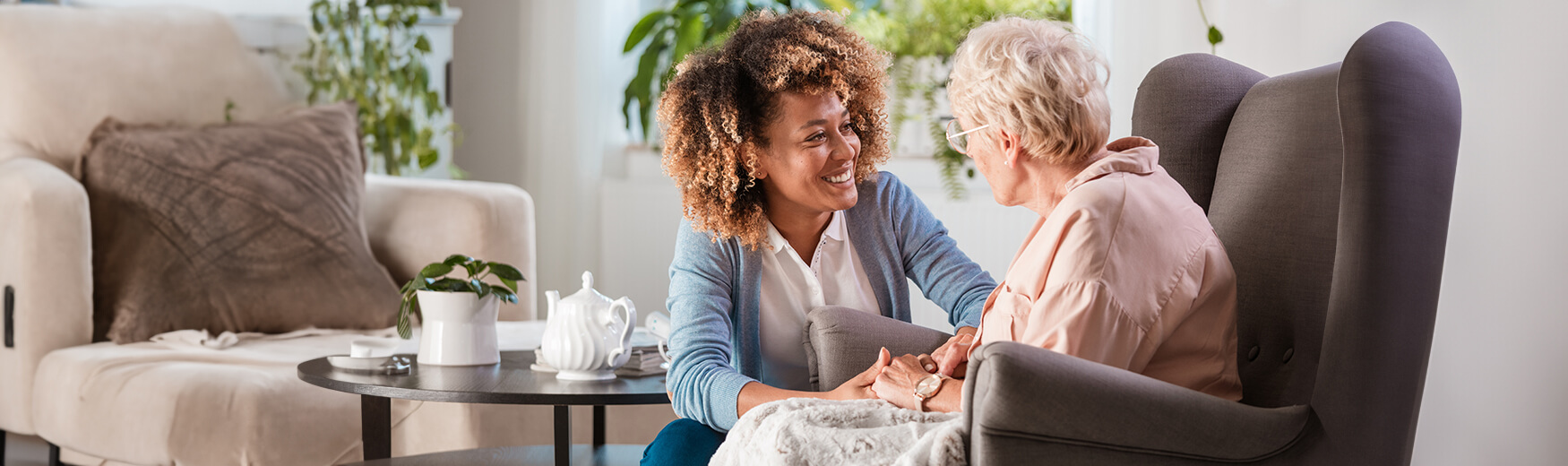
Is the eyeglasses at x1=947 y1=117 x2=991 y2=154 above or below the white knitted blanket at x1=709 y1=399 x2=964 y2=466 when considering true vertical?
above

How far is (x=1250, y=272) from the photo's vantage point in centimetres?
147

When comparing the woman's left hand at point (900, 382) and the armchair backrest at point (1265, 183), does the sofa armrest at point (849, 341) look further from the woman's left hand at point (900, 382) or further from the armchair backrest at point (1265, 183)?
the armchair backrest at point (1265, 183)

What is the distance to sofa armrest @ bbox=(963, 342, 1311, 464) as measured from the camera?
107 centimetres

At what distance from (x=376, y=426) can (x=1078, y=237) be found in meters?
1.21

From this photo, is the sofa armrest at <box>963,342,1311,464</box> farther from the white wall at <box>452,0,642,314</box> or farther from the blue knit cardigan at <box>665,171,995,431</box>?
the white wall at <box>452,0,642,314</box>

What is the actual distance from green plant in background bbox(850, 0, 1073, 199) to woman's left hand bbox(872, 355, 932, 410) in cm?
176

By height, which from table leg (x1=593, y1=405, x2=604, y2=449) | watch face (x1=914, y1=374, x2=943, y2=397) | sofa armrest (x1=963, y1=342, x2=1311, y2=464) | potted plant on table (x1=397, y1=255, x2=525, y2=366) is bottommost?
table leg (x1=593, y1=405, x2=604, y2=449)

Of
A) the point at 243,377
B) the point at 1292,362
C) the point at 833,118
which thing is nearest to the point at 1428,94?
the point at 1292,362

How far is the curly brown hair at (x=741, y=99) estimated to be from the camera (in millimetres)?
1578

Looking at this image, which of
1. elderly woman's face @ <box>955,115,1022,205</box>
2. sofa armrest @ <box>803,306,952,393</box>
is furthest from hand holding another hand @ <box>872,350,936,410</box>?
elderly woman's face @ <box>955,115,1022,205</box>

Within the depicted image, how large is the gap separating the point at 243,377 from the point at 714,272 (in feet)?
3.27

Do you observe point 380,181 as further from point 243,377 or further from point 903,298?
point 903,298

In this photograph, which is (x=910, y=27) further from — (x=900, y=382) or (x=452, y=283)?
(x=900, y=382)

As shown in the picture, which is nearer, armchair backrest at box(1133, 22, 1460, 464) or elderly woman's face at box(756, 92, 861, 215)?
armchair backrest at box(1133, 22, 1460, 464)
